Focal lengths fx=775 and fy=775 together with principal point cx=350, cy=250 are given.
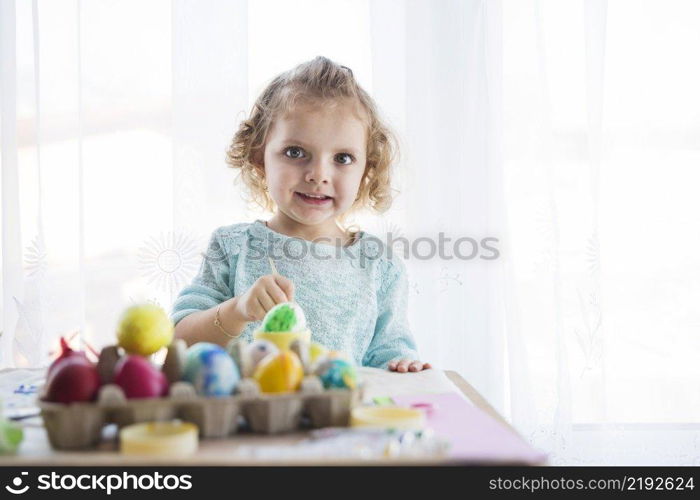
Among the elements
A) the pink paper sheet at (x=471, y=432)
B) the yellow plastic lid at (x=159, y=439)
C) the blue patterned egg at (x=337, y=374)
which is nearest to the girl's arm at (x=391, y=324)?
the pink paper sheet at (x=471, y=432)

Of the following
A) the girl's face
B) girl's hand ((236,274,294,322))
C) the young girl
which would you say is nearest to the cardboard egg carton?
girl's hand ((236,274,294,322))

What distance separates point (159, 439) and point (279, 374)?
0.43 ft

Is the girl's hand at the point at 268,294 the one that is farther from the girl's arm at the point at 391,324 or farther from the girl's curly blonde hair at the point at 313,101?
the girl's curly blonde hair at the point at 313,101

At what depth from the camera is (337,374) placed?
711 millimetres

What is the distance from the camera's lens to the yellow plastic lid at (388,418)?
0.68 m

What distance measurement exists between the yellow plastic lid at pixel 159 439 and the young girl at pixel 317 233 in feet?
1.90

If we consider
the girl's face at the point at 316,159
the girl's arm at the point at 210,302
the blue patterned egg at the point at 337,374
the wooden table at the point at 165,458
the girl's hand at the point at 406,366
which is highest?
the girl's face at the point at 316,159

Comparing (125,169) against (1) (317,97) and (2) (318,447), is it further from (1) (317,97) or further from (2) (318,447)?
(2) (318,447)

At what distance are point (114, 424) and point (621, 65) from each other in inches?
52.5

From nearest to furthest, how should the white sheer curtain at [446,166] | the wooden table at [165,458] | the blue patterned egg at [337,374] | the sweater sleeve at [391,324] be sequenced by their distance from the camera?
the wooden table at [165,458] < the blue patterned egg at [337,374] < the sweater sleeve at [391,324] < the white sheer curtain at [446,166]

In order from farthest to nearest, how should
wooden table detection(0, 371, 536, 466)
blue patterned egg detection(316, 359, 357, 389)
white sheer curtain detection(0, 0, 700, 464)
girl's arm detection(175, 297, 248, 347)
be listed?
white sheer curtain detection(0, 0, 700, 464) → girl's arm detection(175, 297, 248, 347) → blue patterned egg detection(316, 359, 357, 389) → wooden table detection(0, 371, 536, 466)

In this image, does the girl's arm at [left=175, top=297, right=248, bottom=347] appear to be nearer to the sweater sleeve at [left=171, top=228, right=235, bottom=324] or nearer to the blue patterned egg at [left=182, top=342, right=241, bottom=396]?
the sweater sleeve at [left=171, top=228, right=235, bottom=324]

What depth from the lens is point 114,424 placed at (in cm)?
67

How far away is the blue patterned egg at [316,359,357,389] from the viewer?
2.31 feet
